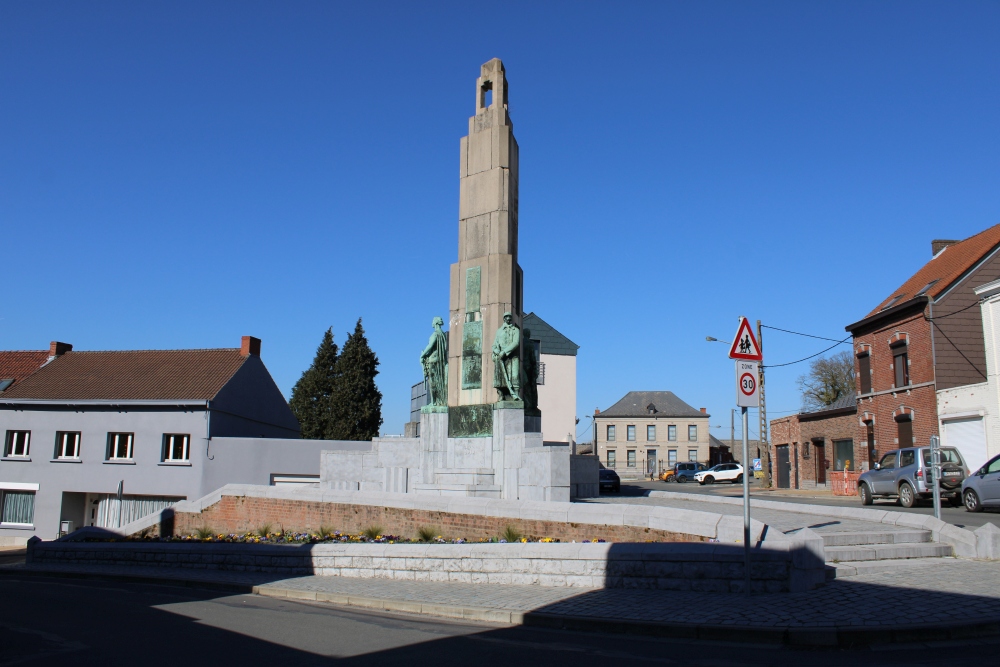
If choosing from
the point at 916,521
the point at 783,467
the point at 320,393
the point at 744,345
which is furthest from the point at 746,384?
the point at 320,393

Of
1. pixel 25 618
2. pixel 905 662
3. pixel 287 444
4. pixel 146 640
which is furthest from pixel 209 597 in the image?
pixel 287 444

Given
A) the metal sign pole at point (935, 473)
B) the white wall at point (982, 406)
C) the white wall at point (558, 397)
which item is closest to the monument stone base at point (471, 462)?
the metal sign pole at point (935, 473)

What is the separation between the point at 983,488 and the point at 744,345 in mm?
12336

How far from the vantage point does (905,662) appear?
623 centimetres

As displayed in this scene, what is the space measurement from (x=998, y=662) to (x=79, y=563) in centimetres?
1696

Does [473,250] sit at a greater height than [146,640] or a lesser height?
greater

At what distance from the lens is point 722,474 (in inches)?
1923

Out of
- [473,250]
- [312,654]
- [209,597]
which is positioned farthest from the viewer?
[473,250]

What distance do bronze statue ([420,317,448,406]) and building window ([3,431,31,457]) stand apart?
82.2 ft

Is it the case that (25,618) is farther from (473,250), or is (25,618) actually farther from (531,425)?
(473,250)

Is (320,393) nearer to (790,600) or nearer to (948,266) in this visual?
(948,266)

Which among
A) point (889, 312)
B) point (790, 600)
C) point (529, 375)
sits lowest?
point (790, 600)

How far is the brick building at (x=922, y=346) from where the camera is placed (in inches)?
1137

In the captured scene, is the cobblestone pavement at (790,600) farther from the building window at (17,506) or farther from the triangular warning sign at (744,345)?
the building window at (17,506)
